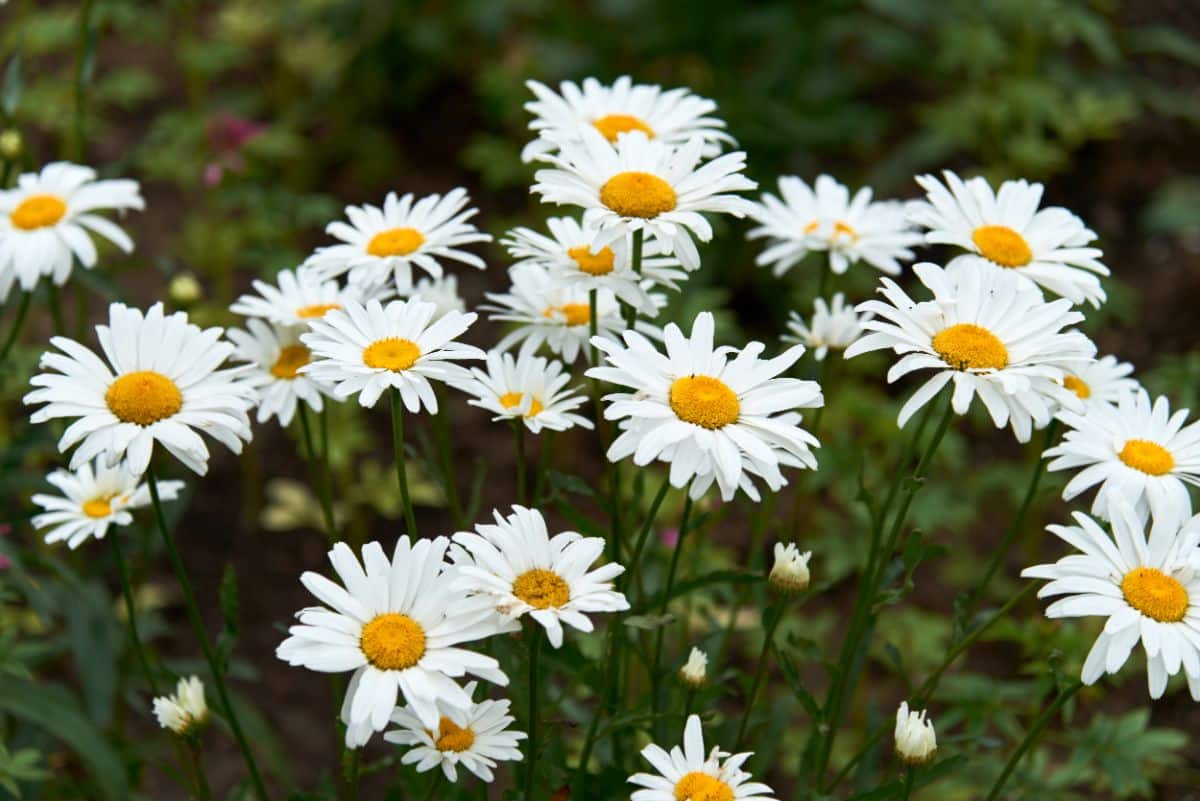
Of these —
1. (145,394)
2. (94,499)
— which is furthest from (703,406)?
(94,499)

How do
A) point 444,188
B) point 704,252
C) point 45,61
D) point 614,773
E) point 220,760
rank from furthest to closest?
point 45,61 → point 444,188 → point 704,252 → point 220,760 → point 614,773

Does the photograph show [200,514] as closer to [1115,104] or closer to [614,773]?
[614,773]

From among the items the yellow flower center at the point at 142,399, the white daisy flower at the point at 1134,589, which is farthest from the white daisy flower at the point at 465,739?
the white daisy flower at the point at 1134,589

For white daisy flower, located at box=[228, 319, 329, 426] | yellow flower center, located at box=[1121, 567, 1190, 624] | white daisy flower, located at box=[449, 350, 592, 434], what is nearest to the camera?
yellow flower center, located at box=[1121, 567, 1190, 624]

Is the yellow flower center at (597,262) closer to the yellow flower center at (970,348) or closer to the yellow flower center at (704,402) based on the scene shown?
the yellow flower center at (704,402)

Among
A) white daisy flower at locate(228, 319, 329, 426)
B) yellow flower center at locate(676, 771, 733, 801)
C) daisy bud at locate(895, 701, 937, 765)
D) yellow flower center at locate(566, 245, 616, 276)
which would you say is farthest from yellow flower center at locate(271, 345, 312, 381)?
daisy bud at locate(895, 701, 937, 765)

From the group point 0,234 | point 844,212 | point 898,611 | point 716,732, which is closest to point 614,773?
point 716,732

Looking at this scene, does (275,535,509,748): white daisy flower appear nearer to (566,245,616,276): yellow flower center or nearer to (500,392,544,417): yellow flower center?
(500,392,544,417): yellow flower center
